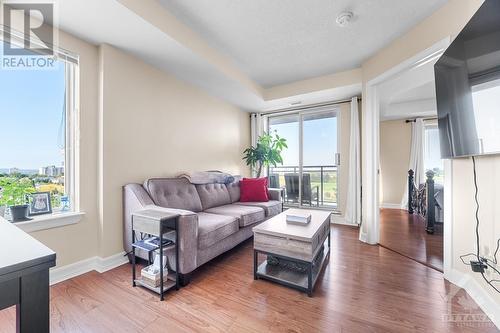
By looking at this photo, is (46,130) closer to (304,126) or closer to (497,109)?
(497,109)

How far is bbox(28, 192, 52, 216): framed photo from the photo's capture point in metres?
1.82

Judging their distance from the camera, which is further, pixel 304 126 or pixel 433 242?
pixel 304 126

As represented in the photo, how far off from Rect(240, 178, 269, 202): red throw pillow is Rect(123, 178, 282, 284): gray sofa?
17 centimetres

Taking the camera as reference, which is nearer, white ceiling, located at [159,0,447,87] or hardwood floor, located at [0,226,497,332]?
hardwood floor, located at [0,226,497,332]

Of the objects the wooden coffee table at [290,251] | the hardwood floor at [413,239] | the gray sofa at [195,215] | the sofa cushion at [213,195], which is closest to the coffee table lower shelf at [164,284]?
the gray sofa at [195,215]

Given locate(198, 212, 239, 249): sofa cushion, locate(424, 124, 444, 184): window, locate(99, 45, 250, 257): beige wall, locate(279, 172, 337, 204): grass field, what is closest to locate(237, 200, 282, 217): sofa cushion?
locate(198, 212, 239, 249): sofa cushion

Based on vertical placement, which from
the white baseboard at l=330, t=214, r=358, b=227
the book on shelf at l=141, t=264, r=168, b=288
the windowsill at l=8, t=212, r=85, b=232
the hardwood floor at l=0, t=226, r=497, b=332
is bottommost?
the hardwood floor at l=0, t=226, r=497, b=332

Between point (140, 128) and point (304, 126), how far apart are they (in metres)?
3.15

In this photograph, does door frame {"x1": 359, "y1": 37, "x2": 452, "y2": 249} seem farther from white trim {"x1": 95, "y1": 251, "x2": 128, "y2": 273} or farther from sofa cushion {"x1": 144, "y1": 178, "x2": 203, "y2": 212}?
white trim {"x1": 95, "y1": 251, "x2": 128, "y2": 273}

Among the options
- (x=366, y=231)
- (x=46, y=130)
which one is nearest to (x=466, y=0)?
(x=366, y=231)

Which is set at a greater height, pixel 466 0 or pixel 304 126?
pixel 466 0

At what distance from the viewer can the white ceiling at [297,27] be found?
193 centimetres

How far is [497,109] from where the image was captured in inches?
50.0

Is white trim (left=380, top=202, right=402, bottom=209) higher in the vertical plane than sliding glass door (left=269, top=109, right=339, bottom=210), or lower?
lower
